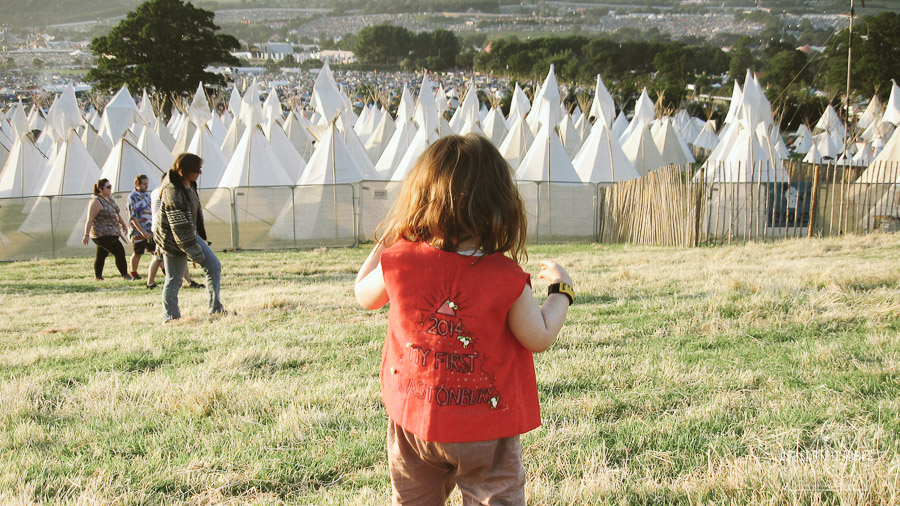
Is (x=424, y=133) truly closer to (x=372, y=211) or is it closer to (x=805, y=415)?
(x=372, y=211)

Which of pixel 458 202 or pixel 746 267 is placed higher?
pixel 458 202

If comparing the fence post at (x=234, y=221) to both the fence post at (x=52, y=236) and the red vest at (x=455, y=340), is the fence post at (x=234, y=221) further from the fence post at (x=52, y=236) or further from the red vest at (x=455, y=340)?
the red vest at (x=455, y=340)

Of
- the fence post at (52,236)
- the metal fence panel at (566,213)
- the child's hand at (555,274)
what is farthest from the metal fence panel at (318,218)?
the child's hand at (555,274)

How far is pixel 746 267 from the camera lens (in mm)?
9164

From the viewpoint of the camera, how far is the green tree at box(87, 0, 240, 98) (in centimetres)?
5197

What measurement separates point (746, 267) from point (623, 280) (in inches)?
74.2

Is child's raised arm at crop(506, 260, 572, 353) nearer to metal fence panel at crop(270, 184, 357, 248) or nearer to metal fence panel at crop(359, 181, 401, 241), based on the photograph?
metal fence panel at crop(270, 184, 357, 248)

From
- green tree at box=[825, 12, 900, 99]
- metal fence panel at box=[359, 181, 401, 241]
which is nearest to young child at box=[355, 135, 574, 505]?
metal fence panel at box=[359, 181, 401, 241]

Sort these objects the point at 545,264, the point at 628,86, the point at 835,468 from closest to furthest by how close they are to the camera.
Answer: the point at 545,264
the point at 835,468
the point at 628,86

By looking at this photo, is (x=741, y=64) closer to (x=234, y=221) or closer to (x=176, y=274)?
(x=234, y=221)

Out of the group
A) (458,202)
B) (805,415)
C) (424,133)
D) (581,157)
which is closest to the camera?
(458,202)

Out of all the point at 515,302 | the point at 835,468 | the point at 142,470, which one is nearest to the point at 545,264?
the point at 515,302

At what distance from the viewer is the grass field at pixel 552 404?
2729mm

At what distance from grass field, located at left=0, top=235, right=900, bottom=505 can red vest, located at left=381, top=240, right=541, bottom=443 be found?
814mm
